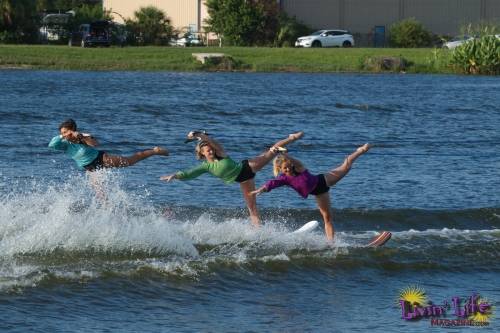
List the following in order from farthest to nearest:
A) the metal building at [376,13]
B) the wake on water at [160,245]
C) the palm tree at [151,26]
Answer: the metal building at [376,13] < the palm tree at [151,26] < the wake on water at [160,245]

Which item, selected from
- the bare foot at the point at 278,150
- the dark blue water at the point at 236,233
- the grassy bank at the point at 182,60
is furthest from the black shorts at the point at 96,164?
the grassy bank at the point at 182,60

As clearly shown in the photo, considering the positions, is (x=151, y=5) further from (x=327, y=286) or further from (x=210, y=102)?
(x=327, y=286)

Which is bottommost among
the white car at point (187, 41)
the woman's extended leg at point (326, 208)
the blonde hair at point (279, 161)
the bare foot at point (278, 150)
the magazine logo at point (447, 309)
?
the magazine logo at point (447, 309)

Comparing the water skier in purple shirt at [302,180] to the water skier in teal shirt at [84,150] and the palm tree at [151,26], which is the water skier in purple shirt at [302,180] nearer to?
the water skier in teal shirt at [84,150]

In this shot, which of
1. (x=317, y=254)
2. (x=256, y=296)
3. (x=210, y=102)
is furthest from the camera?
(x=210, y=102)

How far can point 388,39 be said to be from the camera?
8569 centimetres

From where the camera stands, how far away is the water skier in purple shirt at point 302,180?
15750mm

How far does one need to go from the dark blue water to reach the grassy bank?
22.6m

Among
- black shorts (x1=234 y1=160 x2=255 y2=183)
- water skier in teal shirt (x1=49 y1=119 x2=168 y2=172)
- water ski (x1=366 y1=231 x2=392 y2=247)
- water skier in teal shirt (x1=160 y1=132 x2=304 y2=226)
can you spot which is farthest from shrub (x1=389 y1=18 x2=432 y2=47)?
black shorts (x1=234 y1=160 x2=255 y2=183)

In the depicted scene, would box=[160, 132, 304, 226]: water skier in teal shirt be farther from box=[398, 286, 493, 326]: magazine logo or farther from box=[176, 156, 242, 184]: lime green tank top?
box=[398, 286, 493, 326]: magazine logo

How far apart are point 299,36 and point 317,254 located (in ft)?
215

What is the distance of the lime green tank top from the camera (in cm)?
1630

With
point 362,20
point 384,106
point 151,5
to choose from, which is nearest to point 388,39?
point 362,20

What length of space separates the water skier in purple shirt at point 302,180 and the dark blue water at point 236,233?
73 centimetres
